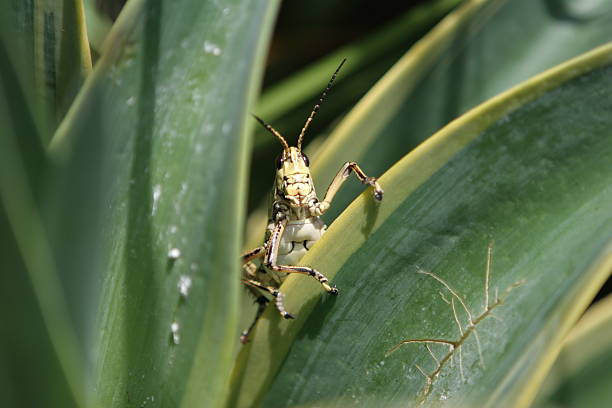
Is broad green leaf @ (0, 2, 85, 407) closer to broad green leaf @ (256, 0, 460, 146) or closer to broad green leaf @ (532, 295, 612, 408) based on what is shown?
broad green leaf @ (532, 295, 612, 408)

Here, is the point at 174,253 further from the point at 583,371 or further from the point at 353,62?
the point at 353,62

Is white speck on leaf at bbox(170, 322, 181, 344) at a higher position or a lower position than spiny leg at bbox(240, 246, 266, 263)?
higher

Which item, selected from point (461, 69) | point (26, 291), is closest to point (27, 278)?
point (26, 291)

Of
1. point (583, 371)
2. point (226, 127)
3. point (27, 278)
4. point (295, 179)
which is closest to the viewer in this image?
point (27, 278)

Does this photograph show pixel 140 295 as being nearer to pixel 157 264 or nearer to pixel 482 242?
pixel 157 264

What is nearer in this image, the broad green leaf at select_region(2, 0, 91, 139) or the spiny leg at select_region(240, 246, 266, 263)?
the broad green leaf at select_region(2, 0, 91, 139)

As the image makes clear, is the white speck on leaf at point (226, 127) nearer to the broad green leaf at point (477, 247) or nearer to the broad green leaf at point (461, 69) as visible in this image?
the broad green leaf at point (477, 247)

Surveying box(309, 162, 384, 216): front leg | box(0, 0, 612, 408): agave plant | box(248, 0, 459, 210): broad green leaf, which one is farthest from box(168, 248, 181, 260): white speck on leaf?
box(248, 0, 459, 210): broad green leaf
